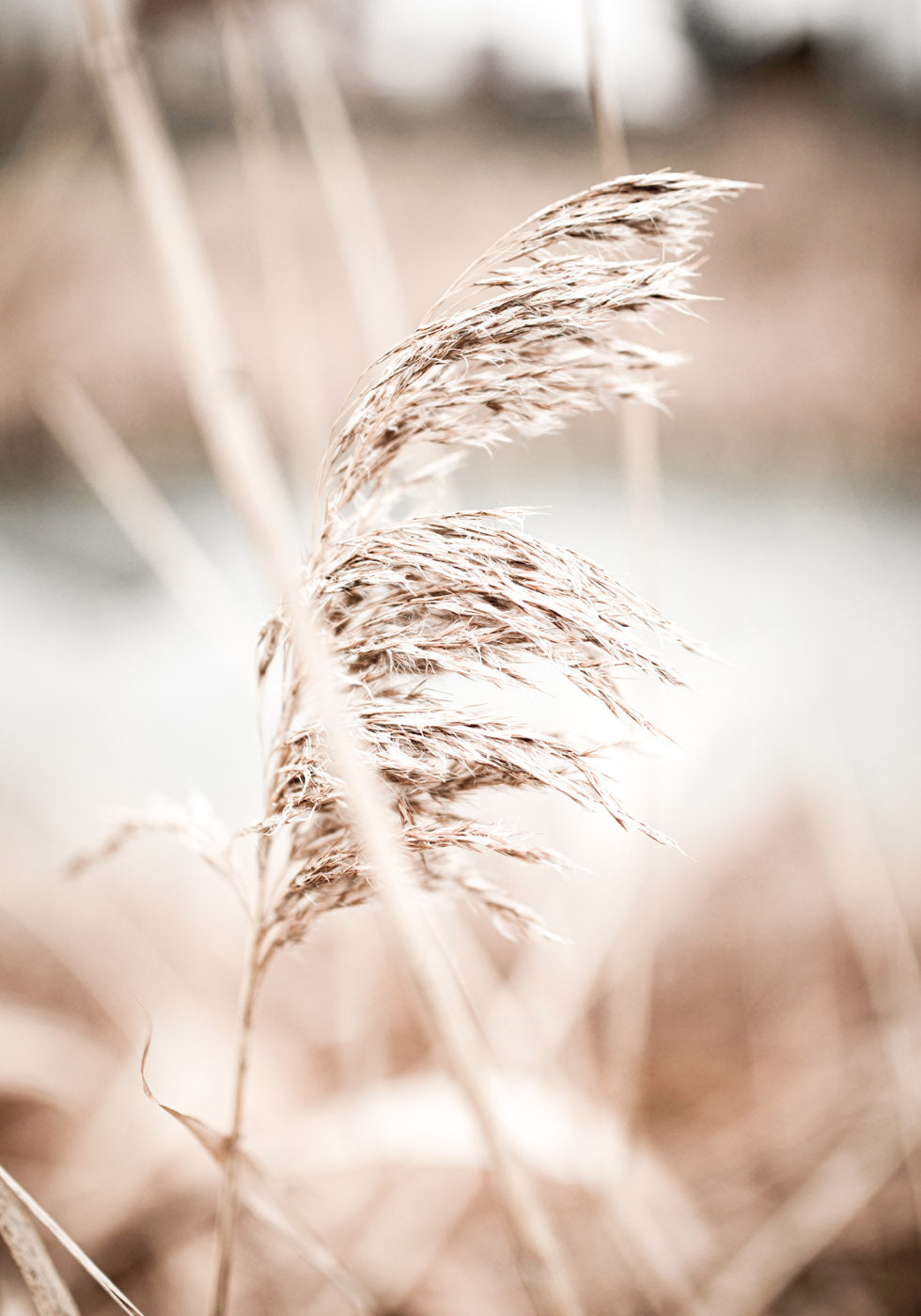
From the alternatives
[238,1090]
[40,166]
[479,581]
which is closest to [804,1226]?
[238,1090]

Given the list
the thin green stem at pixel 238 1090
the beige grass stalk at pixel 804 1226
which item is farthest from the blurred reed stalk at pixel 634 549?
the thin green stem at pixel 238 1090

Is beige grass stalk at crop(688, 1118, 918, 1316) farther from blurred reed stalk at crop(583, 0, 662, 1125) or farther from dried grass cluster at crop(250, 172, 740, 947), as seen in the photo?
dried grass cluster at crop(250, 172, 740, 947)

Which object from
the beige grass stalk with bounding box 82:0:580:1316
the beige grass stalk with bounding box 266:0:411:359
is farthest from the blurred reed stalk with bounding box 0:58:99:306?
the beige grass stalk with bounding box 82:0:580:1316

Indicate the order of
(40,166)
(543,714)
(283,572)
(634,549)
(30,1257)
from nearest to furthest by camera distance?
(283,572)
(30,1257)
(634,549)
(543,714)
(40,166)

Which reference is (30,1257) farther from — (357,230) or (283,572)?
(357,230)

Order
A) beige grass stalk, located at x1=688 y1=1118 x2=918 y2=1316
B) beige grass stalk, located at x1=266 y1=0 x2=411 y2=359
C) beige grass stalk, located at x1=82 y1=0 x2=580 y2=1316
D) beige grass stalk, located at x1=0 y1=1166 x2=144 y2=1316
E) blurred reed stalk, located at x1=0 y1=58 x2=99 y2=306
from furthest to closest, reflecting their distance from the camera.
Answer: blurred reed stalk, located at x1=0 y1=58 x2=99 y2=306 → beige grass stalk, located at x1=688 y1=1118 x2=918 y2=1316 → beige grass stalk, located at x1=266 y1=0 x2=411 y2=359 → beige grass stalk, located at x1=0 y1=1166 x2=144 y2=1316 → beige grass stalk, located at x1=82 y1=0 x2=580 y2=1316

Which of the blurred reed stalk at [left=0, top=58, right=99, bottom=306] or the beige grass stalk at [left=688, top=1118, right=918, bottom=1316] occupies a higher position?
the blurred reed stalk at [left=0, top=58, right=99, bottom=306]

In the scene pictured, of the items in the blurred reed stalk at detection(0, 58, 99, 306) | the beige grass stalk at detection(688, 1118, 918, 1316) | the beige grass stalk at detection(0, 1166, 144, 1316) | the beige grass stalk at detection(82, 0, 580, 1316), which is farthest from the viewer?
the blurred reed stalk at detection(0, 58, 99, 306)
